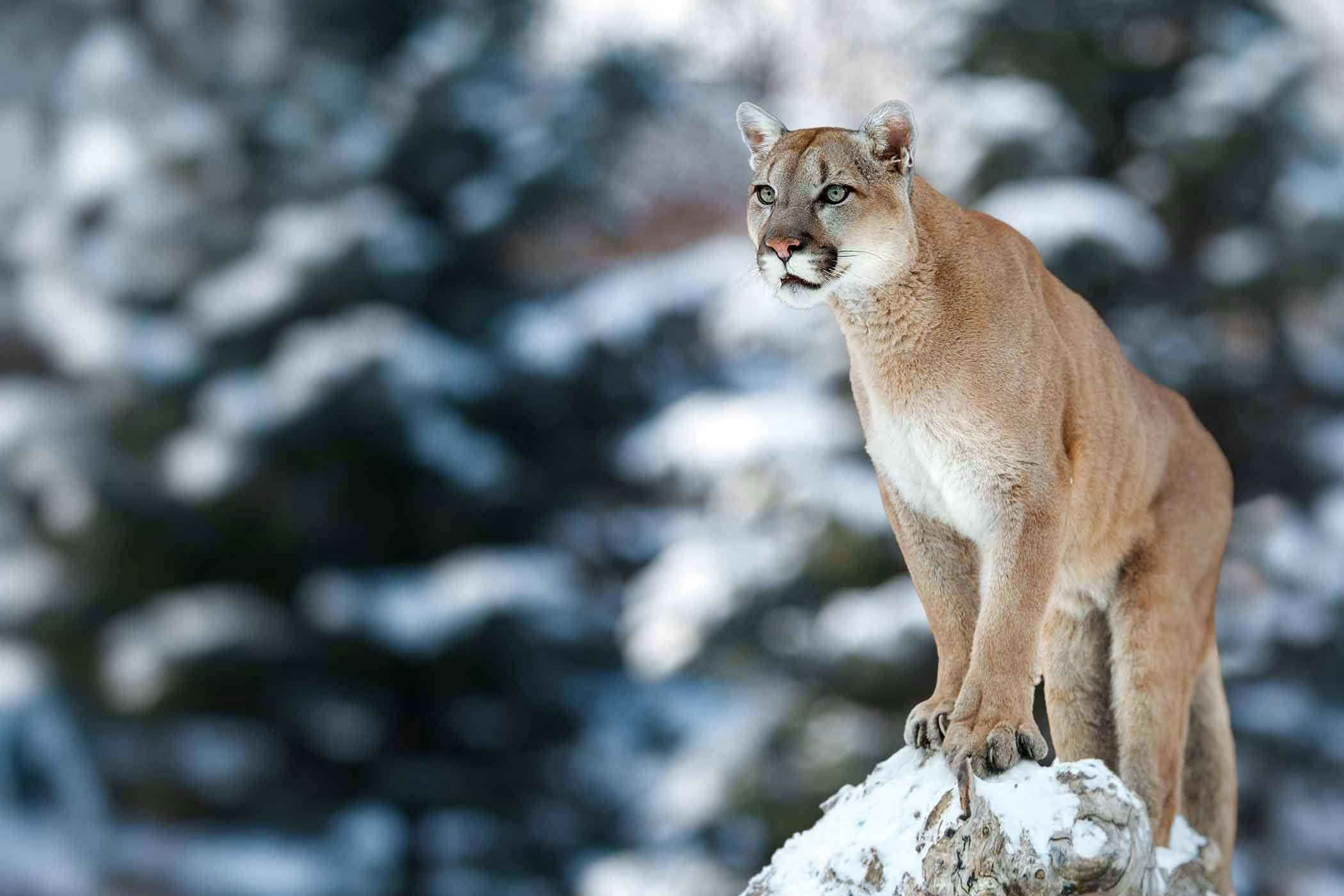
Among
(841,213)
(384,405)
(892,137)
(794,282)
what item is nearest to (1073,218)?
(892,137)

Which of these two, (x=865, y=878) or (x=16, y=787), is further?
(x=16, y=787)

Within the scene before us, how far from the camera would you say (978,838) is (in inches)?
129

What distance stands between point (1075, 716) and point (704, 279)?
11240 millimetres

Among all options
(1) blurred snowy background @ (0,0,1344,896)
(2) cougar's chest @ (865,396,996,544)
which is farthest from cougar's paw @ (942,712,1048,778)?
(1) blurred snowy background @ (0,0,1344,896)

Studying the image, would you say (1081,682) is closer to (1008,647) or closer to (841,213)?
(1008,647)

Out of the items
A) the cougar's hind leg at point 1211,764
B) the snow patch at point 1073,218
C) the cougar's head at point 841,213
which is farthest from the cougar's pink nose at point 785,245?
the snow patch at point 1073,218

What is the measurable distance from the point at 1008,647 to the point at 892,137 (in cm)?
127

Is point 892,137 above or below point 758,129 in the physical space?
below

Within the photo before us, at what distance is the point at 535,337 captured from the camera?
52.0 feet

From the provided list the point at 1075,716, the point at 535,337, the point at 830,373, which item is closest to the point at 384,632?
the point at 535,337

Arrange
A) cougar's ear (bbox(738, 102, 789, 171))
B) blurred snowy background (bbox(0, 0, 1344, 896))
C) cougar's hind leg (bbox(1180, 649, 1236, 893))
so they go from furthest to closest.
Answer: blurred snowy background (bbox(0, 0, 1344, 896)) → cougar's hind leg (bbox(1180, 649, 1236, 893)) → cougar's ear (bbox(738, 102, 789, 171))

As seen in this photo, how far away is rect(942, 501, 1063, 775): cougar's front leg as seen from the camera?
3.33 metres

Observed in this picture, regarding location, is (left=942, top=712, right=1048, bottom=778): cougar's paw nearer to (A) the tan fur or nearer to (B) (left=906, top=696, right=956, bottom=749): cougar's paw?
(A) the tan fur

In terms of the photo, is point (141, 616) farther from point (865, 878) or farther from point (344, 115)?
point (865, 878)
